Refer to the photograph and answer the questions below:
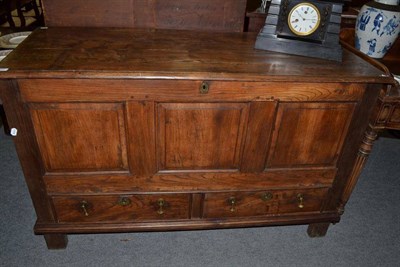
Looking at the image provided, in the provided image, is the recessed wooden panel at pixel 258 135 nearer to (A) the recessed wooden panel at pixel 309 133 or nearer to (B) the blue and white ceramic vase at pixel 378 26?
(A) the recessed wooden panel at pixel 309 133

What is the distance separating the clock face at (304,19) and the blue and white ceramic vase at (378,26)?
42 cm

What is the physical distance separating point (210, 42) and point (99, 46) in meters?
0.48

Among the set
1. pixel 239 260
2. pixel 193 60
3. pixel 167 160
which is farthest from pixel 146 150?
pixel 239 260

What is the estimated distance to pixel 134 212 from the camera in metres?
1.48

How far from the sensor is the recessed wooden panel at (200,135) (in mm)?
1229

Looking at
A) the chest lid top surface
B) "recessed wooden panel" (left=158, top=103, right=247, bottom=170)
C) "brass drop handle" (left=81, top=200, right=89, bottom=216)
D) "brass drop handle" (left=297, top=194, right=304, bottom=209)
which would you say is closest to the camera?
the chest lid top surface

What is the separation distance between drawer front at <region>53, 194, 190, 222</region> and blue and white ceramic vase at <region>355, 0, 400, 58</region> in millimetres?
1176

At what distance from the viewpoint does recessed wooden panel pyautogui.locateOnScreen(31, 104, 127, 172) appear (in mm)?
1181

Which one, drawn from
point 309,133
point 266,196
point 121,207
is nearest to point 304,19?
point 309,133

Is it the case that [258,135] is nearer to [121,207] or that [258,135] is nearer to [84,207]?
[121,207]

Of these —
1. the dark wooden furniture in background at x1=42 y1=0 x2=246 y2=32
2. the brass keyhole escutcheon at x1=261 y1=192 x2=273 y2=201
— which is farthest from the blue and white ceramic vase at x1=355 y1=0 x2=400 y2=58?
the brass keyhole escutcheon at x1=261 y1=192 x2=273 y2=201

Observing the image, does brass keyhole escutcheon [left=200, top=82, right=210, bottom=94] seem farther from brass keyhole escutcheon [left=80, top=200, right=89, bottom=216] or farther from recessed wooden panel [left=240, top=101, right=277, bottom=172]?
brass keyhole escutcheon [left=80, top=200, right=89, bottom=216]

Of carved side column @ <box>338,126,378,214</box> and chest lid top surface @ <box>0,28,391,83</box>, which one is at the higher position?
chest lid top surface @ <box>0,28,391,83</box>

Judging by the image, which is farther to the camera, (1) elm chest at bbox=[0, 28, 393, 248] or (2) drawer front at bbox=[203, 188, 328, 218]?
(2) drawer front at bbox=[203, 188, 328, 218]
